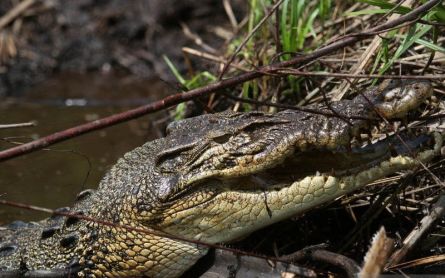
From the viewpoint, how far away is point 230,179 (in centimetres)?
317

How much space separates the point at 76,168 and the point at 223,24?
3.35 m

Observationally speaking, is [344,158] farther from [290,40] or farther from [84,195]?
[290,40]

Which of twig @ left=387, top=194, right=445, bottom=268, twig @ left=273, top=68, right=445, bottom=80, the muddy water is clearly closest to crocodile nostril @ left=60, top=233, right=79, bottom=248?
the muddy water

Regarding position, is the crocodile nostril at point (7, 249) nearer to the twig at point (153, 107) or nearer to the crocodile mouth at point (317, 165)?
the crocodile mouth at point (317, 165)

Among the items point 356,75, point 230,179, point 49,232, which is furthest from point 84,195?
point 356,75

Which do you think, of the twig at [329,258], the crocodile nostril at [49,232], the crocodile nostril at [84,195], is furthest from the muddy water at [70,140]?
the twig at [329,258]

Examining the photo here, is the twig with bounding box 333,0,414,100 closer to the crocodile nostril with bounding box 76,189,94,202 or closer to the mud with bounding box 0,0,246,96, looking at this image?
the crocodile nostril with bounding box 76,189,94,202

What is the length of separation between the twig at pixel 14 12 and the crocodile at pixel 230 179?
5.88m

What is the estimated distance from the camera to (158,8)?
8.66 m

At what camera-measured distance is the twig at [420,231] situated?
119 inches

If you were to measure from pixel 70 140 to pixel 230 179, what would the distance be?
348 centimetres

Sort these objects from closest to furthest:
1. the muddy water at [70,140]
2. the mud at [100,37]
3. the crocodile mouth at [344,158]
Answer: the crocodile mouth at [344,158], the muddy water at [70,140], the mud at [100,37]

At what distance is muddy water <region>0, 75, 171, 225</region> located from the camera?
5.23 m

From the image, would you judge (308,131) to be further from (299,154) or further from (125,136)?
(125,136)
